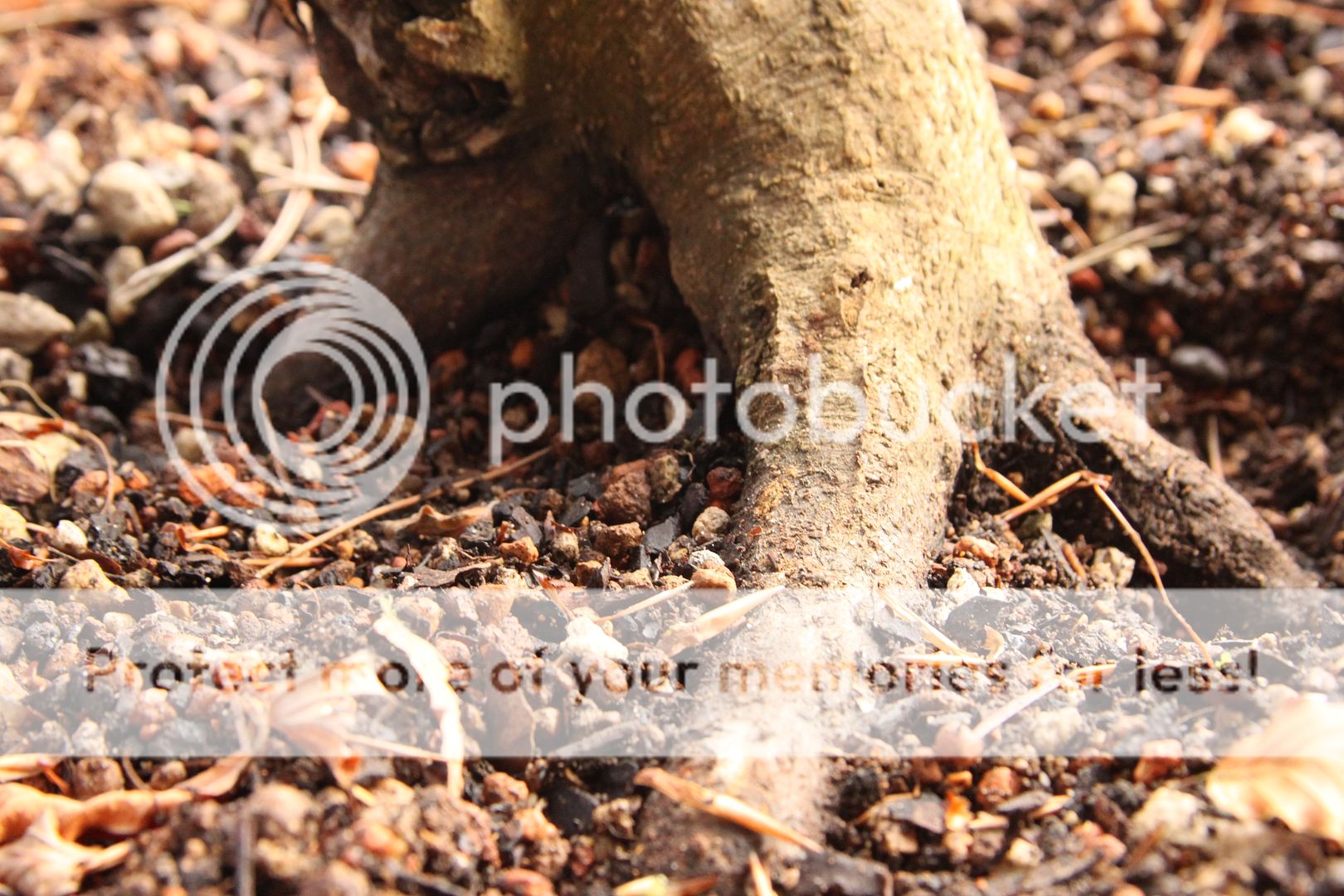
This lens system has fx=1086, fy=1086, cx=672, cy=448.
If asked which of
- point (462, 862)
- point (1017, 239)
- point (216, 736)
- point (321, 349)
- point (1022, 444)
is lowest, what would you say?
point (462, 862)

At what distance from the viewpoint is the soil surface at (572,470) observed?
1.27 metres

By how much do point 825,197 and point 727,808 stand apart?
3.51ft

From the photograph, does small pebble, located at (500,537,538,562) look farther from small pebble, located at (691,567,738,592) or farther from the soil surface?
small pebble, located at (691,567,738,592)

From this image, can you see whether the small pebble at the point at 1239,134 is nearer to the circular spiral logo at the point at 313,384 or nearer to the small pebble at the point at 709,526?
the small pebble at the point at 709,526

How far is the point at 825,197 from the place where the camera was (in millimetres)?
1886

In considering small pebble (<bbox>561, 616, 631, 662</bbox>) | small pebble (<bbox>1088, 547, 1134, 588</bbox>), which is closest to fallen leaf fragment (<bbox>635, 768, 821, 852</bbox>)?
small pebble (<bbox>561, 616, 631, 662</bbox>)

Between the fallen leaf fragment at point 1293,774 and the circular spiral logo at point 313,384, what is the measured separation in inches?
58.7

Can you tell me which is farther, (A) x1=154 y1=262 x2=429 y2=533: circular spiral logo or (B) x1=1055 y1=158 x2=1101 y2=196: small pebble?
(B) x1=1055 y1=158 x2=1101 y2=196: small pebble

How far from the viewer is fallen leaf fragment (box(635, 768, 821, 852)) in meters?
1.28

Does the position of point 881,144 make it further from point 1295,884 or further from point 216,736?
point 216,736

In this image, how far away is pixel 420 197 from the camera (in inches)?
92.8

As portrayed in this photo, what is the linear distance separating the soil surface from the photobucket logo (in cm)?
4

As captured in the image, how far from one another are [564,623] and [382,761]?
12.6 inches

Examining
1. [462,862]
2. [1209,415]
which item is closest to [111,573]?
[462,862]
